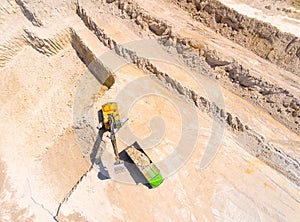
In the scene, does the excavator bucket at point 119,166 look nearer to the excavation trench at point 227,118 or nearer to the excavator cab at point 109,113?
the excavator cab at point 109,113

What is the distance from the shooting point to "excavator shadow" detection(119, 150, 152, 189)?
10555mm

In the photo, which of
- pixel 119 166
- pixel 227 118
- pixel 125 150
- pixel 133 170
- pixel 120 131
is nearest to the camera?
pixel 119 166

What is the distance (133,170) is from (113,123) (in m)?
1.94

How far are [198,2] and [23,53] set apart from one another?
32.1ft

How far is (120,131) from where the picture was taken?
38.0 feet

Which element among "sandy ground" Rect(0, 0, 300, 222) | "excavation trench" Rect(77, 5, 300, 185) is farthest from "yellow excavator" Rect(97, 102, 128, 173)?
"excavation trench" Rect(77, 5, 300, 185)

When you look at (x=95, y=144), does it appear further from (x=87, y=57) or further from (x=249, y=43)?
(x=249, y=43)

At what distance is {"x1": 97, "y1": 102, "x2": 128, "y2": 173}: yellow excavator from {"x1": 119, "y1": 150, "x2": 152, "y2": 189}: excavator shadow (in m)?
0.31

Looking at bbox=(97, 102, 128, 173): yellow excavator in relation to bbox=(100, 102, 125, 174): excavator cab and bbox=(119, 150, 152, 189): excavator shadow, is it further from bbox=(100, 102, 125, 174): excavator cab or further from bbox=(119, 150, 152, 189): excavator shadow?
bbox=(119, 150, 152, 189): excavator shadow

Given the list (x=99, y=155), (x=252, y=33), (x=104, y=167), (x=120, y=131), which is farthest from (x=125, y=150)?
(x=252, y=33)

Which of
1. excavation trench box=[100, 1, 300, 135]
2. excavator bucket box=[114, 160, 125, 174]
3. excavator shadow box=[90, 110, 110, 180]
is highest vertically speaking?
excavation trench box=[100, 1, 300, 135]

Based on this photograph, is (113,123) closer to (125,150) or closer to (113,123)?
(113,123)

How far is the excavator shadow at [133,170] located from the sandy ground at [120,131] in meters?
0.11

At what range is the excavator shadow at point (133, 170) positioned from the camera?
10.6 meters
